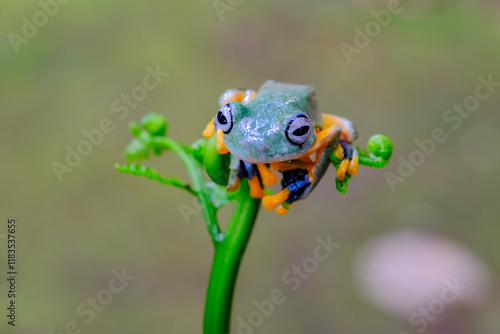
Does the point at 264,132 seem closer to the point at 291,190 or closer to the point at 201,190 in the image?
the point at 291,190

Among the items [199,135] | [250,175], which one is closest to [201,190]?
[250,175]

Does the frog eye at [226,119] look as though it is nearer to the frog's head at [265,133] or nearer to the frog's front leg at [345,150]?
the frog's head at [265,133]

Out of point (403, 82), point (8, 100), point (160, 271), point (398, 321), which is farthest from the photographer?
point (403, 82)

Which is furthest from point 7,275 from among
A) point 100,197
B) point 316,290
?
point 316,290

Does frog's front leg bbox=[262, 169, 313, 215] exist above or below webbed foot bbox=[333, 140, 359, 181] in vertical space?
below

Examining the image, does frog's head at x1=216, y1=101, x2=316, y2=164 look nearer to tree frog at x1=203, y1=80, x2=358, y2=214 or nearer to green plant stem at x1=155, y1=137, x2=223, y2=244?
tree frog at x1=203, y1=80, x2=358, y2=214

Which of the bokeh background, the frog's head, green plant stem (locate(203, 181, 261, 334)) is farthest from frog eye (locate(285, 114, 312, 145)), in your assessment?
the bokeh background

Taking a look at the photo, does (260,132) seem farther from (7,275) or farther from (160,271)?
(7,275)
